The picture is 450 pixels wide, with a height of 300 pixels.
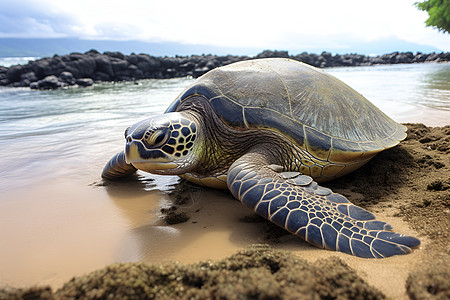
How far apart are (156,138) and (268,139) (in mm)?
881

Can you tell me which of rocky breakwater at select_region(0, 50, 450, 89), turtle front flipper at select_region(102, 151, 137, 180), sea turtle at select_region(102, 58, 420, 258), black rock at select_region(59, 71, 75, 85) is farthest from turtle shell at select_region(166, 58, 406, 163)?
black rock at select_region(59, 71, 75, 85)

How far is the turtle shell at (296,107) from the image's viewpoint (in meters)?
2.25

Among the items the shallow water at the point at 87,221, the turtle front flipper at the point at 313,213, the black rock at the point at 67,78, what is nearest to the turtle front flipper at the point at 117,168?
the shallow water at the point at 87,221

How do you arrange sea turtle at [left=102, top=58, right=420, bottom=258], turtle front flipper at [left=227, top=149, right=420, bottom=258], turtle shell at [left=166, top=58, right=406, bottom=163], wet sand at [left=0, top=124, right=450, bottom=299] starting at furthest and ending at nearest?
turtle shell at [left=166, top=58, right=406, bottom=163]
sea turtle at [left=102, top=58, right=420, bottom=258]
turtle front flipper at [left=227, top=149, right=420, bottom=258]
wet sand at [left=0, top=124, right=450, bottom=299]

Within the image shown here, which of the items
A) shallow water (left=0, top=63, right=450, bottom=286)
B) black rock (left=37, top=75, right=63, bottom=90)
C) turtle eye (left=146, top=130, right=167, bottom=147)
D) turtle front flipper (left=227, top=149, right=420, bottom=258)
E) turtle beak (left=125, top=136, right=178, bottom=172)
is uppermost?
turtle eye (left=146, top=130, right=167, bottom=147)

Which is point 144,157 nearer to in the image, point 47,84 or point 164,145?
point 164,145

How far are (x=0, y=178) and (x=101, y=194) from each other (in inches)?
49.7

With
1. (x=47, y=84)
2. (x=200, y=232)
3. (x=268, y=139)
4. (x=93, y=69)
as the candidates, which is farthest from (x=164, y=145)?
(x=93, y=69)

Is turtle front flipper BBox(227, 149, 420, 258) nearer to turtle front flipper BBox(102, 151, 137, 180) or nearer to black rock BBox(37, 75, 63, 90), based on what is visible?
turtle front flipper BBox(102, 151, 137, 180)

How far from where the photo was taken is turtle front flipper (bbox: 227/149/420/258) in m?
1.38

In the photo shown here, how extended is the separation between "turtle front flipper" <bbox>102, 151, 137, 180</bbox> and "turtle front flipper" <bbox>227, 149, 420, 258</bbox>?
3.84 ft

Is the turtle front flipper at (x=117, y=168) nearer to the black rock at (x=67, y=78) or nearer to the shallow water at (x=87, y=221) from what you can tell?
the shallow water at (x=87, y=221)

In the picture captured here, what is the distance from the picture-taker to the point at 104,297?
93 cm

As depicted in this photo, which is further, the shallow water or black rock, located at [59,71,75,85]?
black rock, located at [59,71,75,85]
